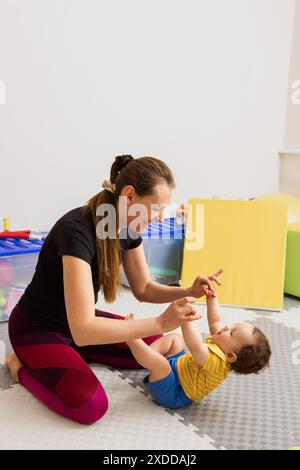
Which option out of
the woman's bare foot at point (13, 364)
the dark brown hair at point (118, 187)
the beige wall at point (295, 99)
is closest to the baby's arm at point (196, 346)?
the dark brown hair at point (118, 187)

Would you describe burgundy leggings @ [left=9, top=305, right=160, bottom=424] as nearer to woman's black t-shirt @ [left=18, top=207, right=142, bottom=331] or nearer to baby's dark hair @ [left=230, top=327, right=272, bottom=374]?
woman's black t-shirt @ [left=18, top=207, right=142, bottom=331]

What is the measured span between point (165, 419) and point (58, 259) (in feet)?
1.81

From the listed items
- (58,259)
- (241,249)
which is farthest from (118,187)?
(241,249)

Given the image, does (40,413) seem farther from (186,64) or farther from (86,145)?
(186,64)

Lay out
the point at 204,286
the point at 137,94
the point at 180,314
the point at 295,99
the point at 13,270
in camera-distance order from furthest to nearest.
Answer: the point at 295,99 → the point at 137,94 → the point at 13,270 → the point at 204,286 → the point at 180,314

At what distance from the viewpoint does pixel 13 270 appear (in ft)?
6.63

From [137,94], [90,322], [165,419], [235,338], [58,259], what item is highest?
[137,94]

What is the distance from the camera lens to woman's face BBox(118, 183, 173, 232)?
4.22ft

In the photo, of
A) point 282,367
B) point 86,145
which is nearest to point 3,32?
point 86,145

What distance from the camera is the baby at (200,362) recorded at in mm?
1363

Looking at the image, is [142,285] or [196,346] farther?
[142,285]

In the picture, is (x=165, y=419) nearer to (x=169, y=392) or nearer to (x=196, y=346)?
(x=169, y=392)

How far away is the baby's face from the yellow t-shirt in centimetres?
2

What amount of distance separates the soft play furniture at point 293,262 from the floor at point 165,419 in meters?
0.76
